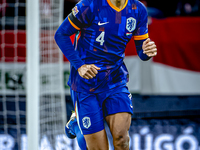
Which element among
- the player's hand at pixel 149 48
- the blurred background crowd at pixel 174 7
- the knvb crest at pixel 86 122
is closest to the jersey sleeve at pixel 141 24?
the player's hand at pixel 149 48

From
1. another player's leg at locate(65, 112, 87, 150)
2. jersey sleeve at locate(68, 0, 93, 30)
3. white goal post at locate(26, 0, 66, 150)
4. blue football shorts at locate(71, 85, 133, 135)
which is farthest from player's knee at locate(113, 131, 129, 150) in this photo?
jersey sleeve at locate(68, 0, 93, 30)

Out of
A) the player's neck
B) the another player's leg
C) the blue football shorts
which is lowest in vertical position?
the another player's leg

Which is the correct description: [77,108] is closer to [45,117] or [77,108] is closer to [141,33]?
[141,33]

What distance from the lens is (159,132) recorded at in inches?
143

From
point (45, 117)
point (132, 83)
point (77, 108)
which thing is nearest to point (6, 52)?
point (45, 117)

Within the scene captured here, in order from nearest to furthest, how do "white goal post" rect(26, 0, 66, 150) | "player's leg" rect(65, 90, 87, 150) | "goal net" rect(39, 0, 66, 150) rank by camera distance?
"player's leg" rect(65, 90, 87, 150)
"white goal post" rect(26, 0, 66, 150)
"goal net" rect(39, 0, 66, 150)

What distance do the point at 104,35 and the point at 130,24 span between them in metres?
0.19

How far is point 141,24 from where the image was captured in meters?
1.80

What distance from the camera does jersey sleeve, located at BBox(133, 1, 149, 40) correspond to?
178 cm

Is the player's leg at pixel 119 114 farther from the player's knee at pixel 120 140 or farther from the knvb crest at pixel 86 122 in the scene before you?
the knvb crest at pixel 86 122

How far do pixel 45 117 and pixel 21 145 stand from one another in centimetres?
42

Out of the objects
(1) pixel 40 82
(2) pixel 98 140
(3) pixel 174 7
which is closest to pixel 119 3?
(2) pixel 98 140

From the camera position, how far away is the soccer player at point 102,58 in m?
1.68

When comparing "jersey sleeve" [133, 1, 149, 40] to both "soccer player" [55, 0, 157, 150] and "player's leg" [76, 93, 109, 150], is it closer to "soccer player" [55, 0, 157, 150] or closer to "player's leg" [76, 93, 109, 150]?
"soccer player" [55, 0, 157, 150]
